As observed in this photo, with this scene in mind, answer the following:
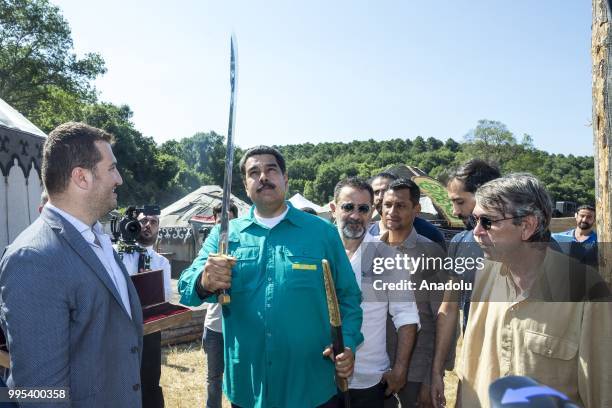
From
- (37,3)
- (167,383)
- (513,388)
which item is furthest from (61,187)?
(37,3)

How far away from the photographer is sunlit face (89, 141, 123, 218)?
6.91ft

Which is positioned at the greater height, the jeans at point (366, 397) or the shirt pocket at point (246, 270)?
the shirt pocket at point (246, 270)

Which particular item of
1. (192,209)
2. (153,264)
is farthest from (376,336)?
(192,209)

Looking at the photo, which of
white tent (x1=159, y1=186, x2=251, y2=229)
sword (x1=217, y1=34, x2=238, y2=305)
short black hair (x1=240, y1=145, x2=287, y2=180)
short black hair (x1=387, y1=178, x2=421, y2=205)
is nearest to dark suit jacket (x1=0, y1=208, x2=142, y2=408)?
sword (x1=217, y1=34, x2=238, y2=305)

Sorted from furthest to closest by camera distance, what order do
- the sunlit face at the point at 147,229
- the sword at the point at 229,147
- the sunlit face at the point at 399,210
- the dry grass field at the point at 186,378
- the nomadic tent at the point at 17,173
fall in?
the nomadic tent at the point at 17,173 → the dry grass field at the point at 186,378 → the sunlit face at the point at 147,229 → the sunlit face at the point at 399,210 → the sword at the point at 229,147

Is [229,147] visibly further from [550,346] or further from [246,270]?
[550,346]

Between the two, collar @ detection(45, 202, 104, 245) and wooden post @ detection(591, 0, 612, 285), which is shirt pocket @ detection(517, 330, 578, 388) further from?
collar @ detection(45, 202, 104, 245)

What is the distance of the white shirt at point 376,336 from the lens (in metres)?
2.87

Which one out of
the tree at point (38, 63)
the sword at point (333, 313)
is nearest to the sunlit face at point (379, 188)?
the sword at point (333, 313)

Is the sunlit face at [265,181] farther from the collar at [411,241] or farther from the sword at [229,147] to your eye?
the collar at [411,241]

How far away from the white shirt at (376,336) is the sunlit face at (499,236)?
857mm

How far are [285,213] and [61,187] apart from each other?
1.21m

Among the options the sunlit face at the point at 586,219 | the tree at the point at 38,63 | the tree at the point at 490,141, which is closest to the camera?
the sunlit face at the point at 586,219

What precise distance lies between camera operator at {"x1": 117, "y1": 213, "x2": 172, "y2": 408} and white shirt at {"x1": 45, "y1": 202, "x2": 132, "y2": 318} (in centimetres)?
151
